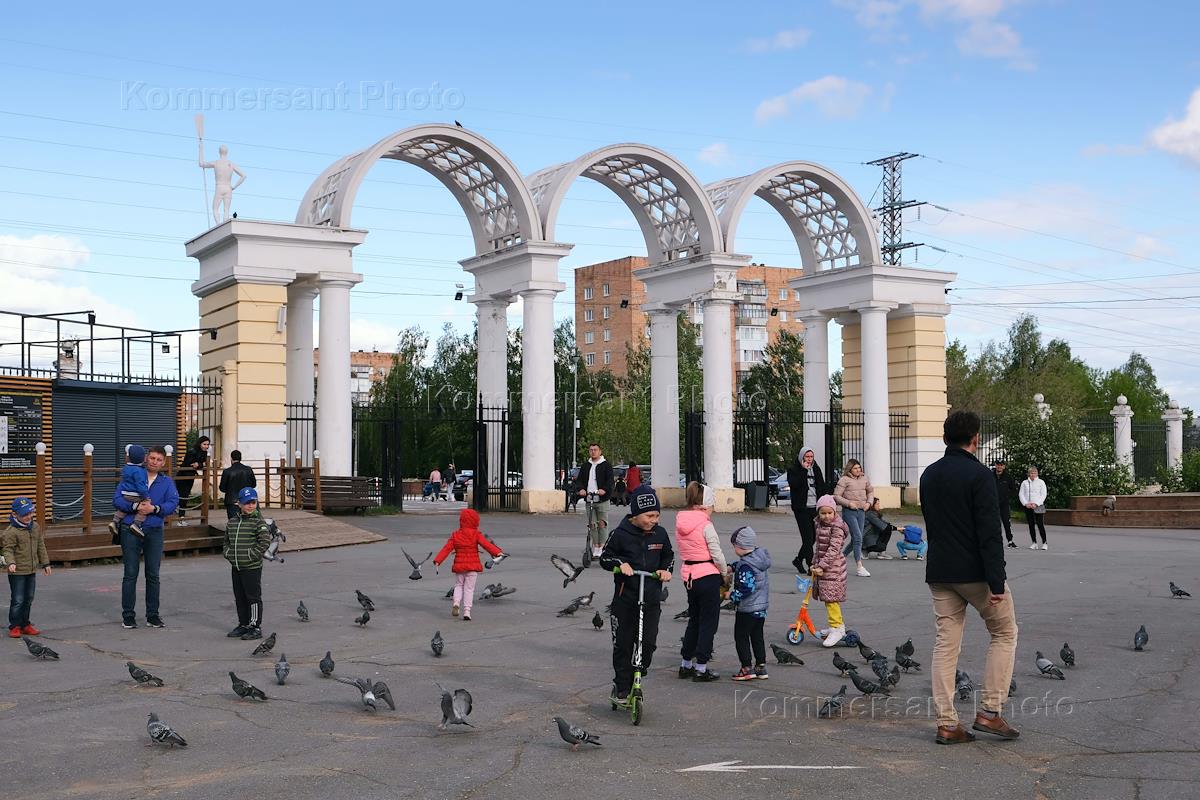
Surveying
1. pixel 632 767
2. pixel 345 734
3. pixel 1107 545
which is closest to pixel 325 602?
pixel 345 734

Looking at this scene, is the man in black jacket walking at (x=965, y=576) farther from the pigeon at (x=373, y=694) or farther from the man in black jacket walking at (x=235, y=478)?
the man in black jacket walking at (x=235, y=478)

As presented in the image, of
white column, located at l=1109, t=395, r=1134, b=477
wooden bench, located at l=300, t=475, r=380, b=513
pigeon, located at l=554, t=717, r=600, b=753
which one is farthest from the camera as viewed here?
white column, located at l=1109, t=395, r=1134, b=477

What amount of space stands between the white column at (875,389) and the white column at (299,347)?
14.1 m

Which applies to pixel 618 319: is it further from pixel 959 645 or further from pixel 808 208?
pixel 959 645

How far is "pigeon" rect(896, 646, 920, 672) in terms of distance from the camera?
1049 centimetres

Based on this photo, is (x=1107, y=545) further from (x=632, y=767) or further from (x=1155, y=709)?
(x=632, y=767)

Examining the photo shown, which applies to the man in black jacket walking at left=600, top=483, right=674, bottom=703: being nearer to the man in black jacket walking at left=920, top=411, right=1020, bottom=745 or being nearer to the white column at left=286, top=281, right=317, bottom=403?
the man in black jacket walking at left=920, top=411, right=1020, bottom=745

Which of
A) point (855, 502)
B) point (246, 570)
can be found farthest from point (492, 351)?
point (246, 570)

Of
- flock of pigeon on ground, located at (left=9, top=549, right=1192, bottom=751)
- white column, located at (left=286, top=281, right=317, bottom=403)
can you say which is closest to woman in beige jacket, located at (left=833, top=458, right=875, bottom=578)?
flock of pigeon on ground, located at (left=9, top=549, right=1192, bottom=751)

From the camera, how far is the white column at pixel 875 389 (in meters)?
32.8

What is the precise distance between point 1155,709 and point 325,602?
9.38m

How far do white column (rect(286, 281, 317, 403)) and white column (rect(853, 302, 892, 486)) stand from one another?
14.1m

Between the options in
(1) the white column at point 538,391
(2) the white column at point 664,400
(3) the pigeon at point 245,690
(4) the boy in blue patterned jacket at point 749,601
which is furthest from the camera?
(2) the white column at point 664,400

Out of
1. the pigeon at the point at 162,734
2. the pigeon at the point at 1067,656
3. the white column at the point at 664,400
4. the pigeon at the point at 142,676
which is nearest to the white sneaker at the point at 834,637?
the pigeon at the point at 1067,656
